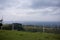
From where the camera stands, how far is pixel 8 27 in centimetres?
2036

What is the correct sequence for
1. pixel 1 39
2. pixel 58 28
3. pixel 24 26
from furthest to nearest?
1. pixel 24 26
2. pixel 58 28
3. pixel 1 39

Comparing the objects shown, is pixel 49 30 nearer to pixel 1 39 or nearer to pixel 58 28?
pixel 58 28

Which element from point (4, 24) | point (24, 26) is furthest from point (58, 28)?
point (4, 24)

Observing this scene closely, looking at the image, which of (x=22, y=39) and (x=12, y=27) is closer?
(x=22, y=39)

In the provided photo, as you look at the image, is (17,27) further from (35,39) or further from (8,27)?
(35,39)

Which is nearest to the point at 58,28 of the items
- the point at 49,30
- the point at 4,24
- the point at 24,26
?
the point at 49,30

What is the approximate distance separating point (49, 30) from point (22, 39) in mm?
7073

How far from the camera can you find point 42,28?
18641 millimetres

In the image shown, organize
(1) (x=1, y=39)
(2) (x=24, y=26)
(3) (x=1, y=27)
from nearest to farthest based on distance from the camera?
(1) (x=1, y=39) → (3) (x=1, y=27) → (2) (x=24, y=26)

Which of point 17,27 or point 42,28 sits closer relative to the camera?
point 42,28

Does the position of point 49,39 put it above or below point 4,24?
below

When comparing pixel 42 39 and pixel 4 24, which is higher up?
pixel 4 24

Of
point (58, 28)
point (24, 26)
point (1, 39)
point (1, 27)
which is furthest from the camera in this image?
point (24, 26)

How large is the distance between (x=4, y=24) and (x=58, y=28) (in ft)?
27.5
